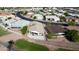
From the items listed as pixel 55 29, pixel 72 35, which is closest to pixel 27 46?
pixel 55 29

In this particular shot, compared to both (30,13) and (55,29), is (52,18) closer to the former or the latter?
(55,29)

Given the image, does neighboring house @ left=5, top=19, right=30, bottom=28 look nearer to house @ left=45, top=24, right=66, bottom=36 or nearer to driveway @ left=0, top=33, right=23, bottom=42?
driveway @ left=0, top=33, right=23, bottom=42

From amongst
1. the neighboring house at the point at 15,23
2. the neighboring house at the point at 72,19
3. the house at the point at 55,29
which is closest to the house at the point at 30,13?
the neighboring house at the point at 15,23
